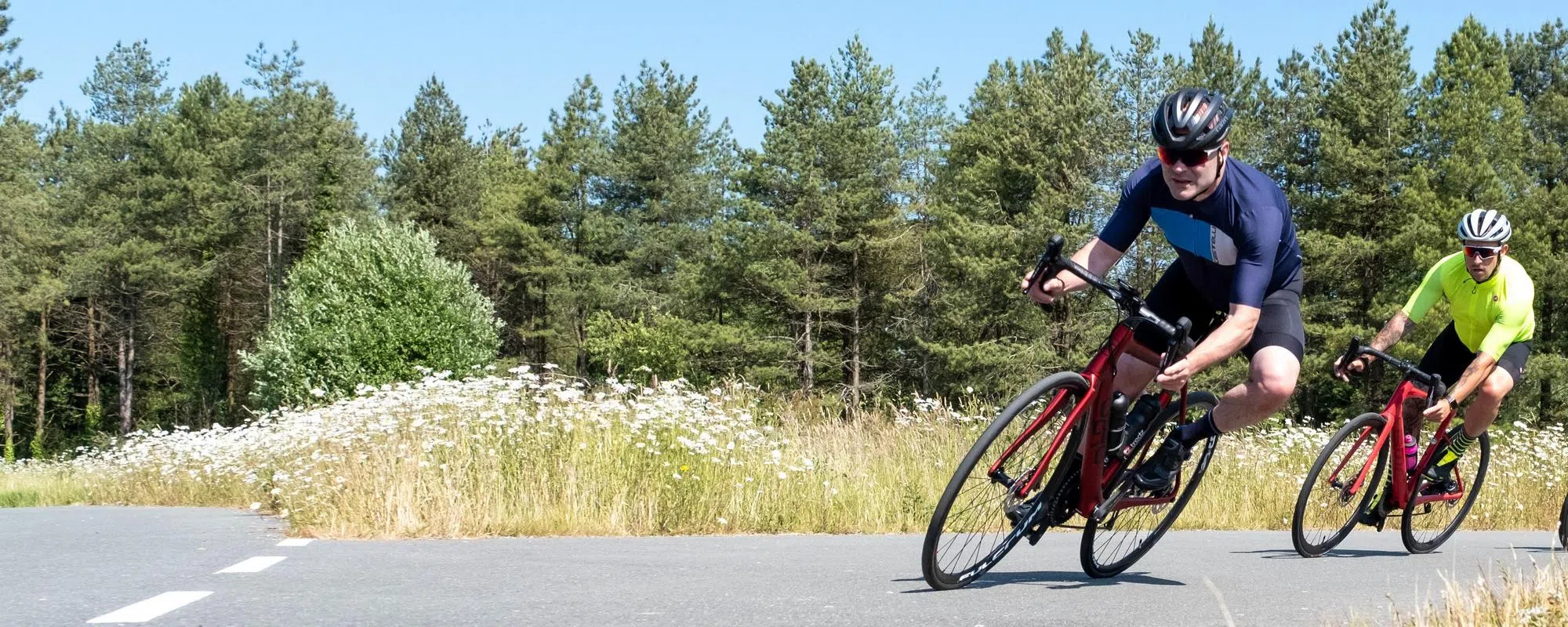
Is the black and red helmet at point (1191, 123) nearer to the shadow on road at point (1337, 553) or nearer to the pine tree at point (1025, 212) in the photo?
the shadow on road at point (1337, 553)

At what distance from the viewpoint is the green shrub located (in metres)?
51.8

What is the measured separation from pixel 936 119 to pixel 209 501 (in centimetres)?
5171

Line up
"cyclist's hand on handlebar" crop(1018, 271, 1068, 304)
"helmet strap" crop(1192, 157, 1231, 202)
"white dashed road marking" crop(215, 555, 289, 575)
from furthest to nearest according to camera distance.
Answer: "white dashed road marking" crop(215, 555, 289, 575) < "cyclist's hand on handlebar" crop(1018, 271, 1068, 304) < "helmet strap" crop(1192, 157, 1231, 202)

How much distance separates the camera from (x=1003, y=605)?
532cm

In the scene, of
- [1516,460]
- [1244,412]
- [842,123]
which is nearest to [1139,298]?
[1244,412]

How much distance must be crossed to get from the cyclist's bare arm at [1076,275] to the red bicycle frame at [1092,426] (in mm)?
247

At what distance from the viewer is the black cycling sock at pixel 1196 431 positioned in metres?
6.01

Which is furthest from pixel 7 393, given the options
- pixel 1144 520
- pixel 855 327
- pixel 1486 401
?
pixel 1144 520

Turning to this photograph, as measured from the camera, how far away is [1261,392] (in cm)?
576

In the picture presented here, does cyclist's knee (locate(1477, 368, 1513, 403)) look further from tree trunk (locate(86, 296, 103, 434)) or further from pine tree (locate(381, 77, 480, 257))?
tree trunk (locate(86, 296, 103, 434))

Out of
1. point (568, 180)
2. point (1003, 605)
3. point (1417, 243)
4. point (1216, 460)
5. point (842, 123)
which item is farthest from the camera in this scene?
point (568, 180)

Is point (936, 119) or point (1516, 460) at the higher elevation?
point (936, 119)

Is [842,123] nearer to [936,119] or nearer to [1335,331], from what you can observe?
[936,119]

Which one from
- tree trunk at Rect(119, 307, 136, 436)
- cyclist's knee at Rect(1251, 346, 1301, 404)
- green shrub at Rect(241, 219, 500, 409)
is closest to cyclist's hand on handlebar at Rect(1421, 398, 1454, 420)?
cyclist's knee at Rect(1251, 346, 1301, 404)
